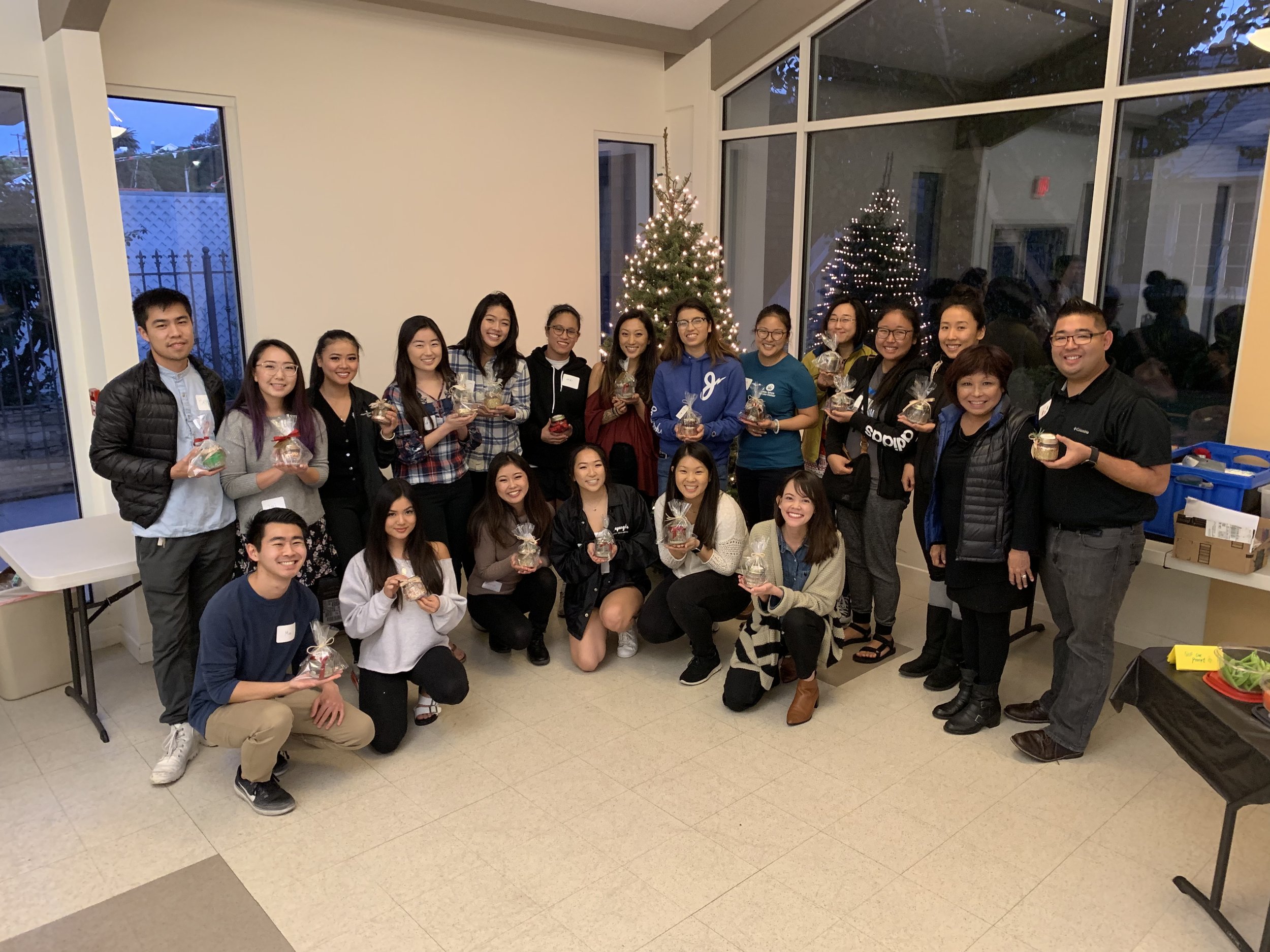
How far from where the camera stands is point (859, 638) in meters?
4.94

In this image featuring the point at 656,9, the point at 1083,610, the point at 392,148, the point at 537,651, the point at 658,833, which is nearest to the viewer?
the point at 658,833

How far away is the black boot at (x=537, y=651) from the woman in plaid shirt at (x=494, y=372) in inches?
20.5

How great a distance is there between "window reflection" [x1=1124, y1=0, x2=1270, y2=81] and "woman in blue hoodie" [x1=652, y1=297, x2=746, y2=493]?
254 cm

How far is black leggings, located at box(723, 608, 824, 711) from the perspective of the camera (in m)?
4.07

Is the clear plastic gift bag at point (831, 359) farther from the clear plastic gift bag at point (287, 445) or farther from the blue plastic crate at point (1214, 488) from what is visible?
the clear plastic gift bag at point (287, 445)

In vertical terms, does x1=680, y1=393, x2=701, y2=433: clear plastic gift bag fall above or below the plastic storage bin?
above

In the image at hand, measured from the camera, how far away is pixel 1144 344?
15.8ft

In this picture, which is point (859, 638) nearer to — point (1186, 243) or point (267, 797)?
point (1186, 243)

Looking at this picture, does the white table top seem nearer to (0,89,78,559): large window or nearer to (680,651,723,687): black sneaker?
(0,89,78,559): large window

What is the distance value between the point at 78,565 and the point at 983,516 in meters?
3.77

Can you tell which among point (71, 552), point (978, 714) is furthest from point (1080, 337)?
point (71, 552)

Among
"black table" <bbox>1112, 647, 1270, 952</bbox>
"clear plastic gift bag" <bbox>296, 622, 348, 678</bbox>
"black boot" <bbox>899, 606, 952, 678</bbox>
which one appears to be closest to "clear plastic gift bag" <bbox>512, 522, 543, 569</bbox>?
"clear plastic gift bag" <bbox>296, 622, 348, 678</bbox>

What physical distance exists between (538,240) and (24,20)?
3.16m

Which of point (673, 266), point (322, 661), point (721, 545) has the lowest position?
point (322, 661)
